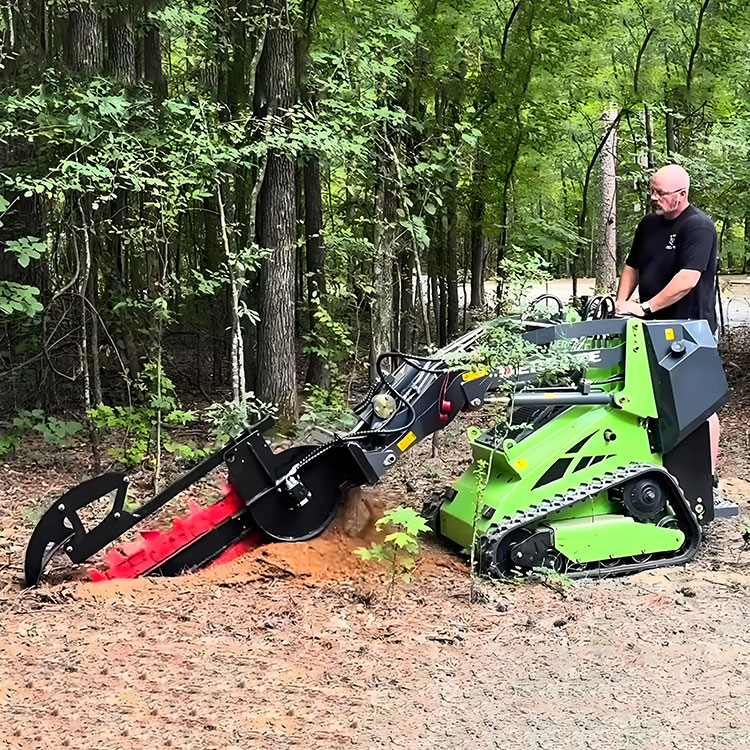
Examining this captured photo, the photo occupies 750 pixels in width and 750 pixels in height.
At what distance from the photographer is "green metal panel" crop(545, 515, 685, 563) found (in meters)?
4.75

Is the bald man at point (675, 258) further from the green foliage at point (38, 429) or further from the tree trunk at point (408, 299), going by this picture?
the tree trunk at point (408, 299)

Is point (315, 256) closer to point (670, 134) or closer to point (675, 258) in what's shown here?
point (670, 134)

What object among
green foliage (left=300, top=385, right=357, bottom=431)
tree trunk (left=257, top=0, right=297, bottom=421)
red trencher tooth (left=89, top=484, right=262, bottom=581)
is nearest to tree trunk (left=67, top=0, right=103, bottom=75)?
tree trunk (left=257, top=0, right=297, bottom=421)

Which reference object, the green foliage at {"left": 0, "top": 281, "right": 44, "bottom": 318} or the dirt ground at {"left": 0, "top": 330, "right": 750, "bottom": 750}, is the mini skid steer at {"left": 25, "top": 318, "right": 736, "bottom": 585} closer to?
the dirt ground at {"left": 0, "top": 330, "right": 750, "bottom": 750}

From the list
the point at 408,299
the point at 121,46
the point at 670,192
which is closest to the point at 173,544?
the point at 670,192

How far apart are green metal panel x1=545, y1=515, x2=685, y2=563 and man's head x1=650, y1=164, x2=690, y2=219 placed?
1.94 m

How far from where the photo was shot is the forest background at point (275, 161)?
6.66 meters

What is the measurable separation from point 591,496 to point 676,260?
165 centimetres

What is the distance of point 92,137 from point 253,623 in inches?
150

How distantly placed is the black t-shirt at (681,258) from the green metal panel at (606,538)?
1.37 m

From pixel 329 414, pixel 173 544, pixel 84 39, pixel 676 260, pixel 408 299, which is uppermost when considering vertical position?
pixel 84 39

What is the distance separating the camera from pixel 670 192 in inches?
208

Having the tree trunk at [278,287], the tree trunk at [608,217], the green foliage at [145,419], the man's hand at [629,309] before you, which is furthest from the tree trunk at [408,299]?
the man's hand at [629,309]

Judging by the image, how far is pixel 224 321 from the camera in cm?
1125
